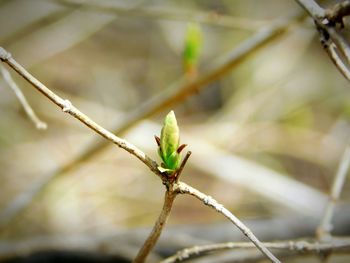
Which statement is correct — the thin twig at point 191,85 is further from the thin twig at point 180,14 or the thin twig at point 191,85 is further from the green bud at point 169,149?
the green bud at point 169,149

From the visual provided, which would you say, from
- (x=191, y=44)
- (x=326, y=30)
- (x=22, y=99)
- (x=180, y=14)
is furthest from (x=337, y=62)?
(x=180, y=14)

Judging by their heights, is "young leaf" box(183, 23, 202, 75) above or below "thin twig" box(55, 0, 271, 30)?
below

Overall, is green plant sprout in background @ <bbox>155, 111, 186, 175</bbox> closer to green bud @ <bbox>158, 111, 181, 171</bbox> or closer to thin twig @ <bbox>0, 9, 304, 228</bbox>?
green bud @ <bbox>158, 111, 181, 171</bbox>

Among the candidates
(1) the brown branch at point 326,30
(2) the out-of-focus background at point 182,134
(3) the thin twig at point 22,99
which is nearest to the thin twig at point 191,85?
(2) the out-of-focus background at point 182,134

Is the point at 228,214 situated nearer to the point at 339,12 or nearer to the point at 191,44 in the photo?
the point at 339,12

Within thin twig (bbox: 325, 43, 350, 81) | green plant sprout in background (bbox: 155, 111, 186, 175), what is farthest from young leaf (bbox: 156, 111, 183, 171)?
thin twig (bbox: 325, 43, 350, 81)

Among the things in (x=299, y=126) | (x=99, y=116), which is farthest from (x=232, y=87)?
(x=99, y=116)
